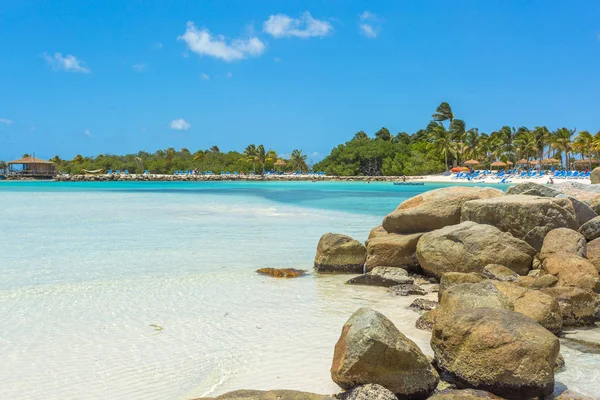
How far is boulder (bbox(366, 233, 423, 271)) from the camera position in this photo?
9039mm

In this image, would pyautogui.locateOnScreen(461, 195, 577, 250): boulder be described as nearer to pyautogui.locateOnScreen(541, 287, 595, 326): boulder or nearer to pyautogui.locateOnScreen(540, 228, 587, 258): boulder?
pyautogui.locateOnScreen(540, 228, 587, 258): boulder

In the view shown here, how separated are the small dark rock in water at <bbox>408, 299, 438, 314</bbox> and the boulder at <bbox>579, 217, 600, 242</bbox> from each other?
11.1ft

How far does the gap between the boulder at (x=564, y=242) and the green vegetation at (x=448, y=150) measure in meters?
60.1

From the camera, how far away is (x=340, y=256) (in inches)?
374

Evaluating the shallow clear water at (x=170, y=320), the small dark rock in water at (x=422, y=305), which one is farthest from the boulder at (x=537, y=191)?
the small dark rock in water at (x=422, y=305)

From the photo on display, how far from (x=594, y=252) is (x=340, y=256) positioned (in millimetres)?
3967

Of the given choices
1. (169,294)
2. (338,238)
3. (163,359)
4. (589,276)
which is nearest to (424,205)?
(338,238)

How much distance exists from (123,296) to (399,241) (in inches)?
179

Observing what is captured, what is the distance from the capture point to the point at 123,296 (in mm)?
7734

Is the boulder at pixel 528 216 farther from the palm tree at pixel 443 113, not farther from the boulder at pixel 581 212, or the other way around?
the palm tree at pixel 443 113

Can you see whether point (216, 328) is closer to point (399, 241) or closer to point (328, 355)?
point (328, 355)

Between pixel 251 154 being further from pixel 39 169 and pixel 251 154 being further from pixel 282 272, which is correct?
pixel 282 272

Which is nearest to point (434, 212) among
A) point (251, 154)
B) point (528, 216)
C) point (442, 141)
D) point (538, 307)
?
point (528, 216)

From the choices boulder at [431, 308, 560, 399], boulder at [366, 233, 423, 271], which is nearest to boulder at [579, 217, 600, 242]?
boulder at [366, 233, 423, 271]
